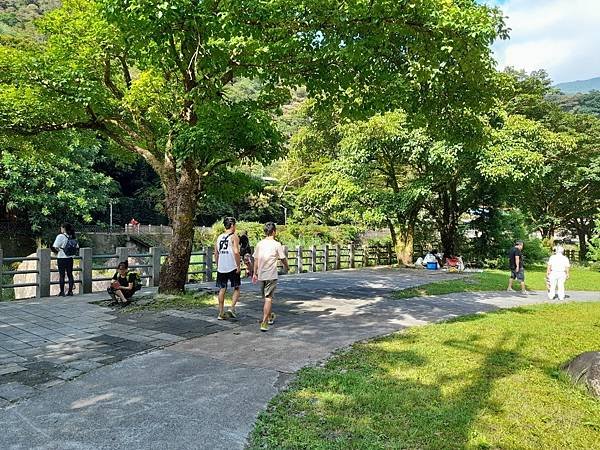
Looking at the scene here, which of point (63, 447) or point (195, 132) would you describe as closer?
point (63, 447)

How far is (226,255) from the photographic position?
8.00 meters

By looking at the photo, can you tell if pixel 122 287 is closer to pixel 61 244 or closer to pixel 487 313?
pixel 61 244

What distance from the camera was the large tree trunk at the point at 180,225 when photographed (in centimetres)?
1013

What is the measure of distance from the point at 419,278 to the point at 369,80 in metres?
9.75

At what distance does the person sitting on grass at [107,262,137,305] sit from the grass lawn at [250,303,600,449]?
5.13m

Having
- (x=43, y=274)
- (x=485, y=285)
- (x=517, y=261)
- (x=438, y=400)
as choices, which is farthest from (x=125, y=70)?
(x=485, y=285)

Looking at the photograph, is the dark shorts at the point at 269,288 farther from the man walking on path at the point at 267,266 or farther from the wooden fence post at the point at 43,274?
the wooden fence post at the point at 43,274

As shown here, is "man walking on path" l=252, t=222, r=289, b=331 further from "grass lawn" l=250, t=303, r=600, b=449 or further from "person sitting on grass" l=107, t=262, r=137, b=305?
"person sitting on grass" l=107, t=262, r=137, b=305

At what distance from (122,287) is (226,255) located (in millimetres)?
2707

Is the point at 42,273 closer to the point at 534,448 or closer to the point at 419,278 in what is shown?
the point at 534,448

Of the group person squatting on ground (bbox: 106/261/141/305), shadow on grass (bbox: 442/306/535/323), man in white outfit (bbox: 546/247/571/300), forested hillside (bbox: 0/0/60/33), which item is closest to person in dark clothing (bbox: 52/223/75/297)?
person squatting on ground (bbox: 106/261/141/305)

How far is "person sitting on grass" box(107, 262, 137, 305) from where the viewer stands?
368 inches

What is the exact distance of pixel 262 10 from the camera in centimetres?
636

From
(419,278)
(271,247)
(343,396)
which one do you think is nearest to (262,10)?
(271,247)
